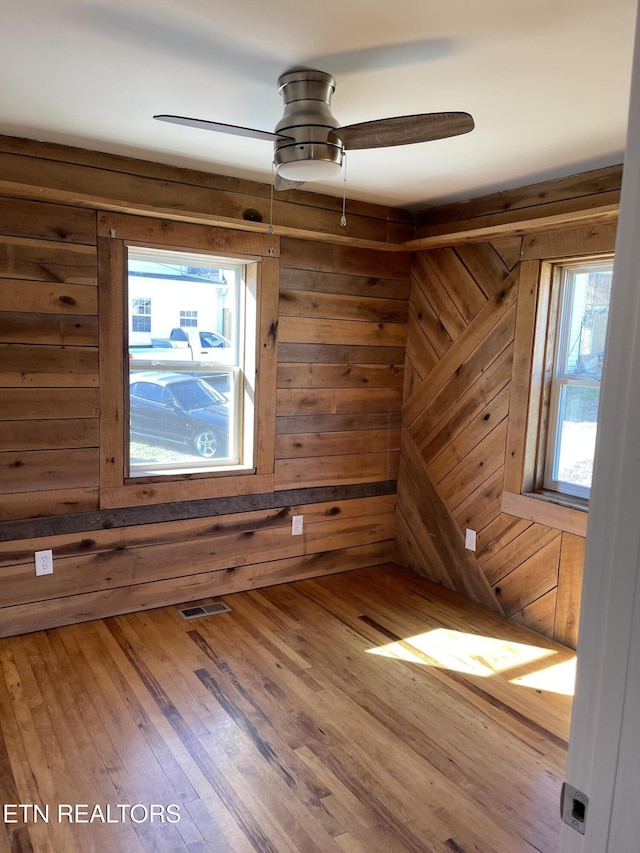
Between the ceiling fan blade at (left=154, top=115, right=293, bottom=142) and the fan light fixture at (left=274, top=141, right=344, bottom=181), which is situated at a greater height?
the ceiling fan blade at (left=154, top=115, right=293, bottom=142)

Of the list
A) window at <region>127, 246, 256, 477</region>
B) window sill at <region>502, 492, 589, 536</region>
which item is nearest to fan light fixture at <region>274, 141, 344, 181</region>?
window at <region>127, 246, 256, 477</region>

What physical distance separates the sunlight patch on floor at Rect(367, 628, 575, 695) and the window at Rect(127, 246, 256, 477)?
1.42 metres

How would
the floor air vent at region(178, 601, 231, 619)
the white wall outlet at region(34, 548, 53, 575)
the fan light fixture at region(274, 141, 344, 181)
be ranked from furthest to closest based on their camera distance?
the floor air vent at region(178, 601, 231, 619)
the white wall outlet at region(34, 548, 53, 575)
the fan light fixture at region(274, 141, 344, 181)


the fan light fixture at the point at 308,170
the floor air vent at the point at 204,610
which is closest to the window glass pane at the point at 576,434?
the fan light fixture at the point at 308,170

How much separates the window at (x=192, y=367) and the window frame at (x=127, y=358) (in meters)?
0.06

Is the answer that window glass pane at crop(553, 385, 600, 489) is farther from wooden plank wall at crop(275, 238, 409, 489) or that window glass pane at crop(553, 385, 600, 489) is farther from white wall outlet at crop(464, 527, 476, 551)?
wooden plank wall at crop(275, 238, 409, 489)

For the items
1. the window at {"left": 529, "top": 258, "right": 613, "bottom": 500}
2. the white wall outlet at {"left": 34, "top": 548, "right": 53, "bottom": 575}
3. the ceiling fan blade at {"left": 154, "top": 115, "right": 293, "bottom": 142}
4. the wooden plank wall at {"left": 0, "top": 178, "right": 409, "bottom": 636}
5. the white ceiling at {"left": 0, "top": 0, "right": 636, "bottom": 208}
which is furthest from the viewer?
the window at {"left": 529, "top": 258, "right": 613, "bottom": 500}

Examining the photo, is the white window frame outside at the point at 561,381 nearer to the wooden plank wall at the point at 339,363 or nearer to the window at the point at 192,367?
the wooden plank wall at the point at 339,363

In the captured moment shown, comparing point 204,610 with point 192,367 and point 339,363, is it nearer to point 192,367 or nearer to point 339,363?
point 192,367

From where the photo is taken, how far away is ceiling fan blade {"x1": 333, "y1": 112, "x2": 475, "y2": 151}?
1.73 metres

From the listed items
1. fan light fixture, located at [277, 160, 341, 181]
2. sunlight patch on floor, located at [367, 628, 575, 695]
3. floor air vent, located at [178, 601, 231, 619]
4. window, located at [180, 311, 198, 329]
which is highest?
fan light fixture, located at [277, 160, 341, 181]

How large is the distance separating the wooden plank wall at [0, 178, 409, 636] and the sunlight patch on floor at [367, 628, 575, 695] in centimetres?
104

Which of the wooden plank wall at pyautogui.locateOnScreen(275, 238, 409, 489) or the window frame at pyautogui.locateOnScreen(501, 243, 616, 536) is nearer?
the window frame at pyautogui.locateOnScreen(501, 243, 616, 536)

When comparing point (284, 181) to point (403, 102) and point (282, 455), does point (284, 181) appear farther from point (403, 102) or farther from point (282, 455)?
point (282, 455)
